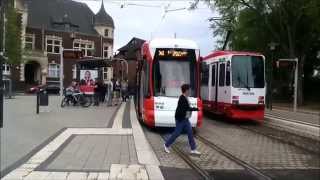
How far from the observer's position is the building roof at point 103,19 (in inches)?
4326

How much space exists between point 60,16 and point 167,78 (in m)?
83.7

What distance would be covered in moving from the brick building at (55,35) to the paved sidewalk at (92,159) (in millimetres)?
70377

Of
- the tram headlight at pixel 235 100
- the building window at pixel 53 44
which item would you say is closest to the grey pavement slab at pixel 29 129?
the tram headlight at pixel 235 100

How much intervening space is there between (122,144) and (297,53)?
4136 cm

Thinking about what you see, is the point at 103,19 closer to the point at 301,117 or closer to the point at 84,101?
the point at 84,101

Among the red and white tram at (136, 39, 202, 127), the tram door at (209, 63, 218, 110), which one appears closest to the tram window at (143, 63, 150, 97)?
the red and white tram at (136, 39, 202, 127)

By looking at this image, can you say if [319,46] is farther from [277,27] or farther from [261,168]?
[261,168]

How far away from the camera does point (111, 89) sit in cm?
3666

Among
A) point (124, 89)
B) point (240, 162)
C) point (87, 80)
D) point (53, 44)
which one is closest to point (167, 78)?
point (240, 162)

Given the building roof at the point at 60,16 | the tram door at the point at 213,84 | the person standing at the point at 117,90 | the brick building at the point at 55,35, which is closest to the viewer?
the tram door at the point at 213,84

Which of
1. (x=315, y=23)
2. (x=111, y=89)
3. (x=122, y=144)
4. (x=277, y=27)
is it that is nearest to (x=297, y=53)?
(x=277, y=27)

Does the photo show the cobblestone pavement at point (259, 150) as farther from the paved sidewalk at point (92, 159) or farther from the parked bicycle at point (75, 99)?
the parked bicycle at point (75, 99)

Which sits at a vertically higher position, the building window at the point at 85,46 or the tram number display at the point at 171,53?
the building window at the point at 85,46

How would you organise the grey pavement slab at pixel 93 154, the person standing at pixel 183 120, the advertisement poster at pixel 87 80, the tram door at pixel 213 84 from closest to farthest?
the grey pavement slab at pixel 93 154, the person standing at pixel 183 120, the tram door at pixel 213 84, the advertisement poster at pixel 87 80
